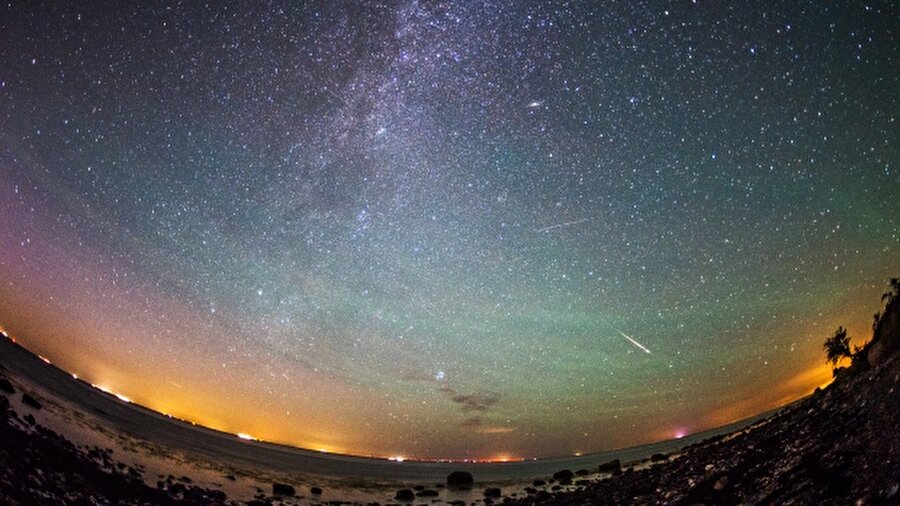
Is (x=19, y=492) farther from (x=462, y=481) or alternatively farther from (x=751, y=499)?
(x=462, y=481)

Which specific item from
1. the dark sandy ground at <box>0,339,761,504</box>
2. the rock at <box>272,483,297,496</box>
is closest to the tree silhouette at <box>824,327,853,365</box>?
the dark sandy ground at <box>0,339,761,504</box>

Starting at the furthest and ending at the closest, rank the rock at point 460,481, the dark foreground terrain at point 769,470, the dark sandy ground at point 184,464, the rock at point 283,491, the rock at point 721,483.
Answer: the rock at point 460,481 → the rock at point 283,491 → the dark sandy ground at point 184,464 → the rock at point 721,483 → the dark foreground terrain at point 769,470

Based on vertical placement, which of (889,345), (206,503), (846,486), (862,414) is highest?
(889,345)

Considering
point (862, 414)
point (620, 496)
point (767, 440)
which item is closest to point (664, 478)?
point (620, 496)

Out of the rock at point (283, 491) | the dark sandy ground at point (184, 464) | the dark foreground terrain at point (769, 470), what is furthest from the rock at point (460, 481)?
the dark foreground terrain at point (769, 470)

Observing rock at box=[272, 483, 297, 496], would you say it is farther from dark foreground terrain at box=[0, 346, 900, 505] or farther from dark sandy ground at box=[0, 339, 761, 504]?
dark foreground terrain at box=[0, 346, 900, 505]

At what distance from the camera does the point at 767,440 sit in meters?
11.0

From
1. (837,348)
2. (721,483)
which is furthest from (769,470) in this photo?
(837,348)

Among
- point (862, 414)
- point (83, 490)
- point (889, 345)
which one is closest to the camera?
point (862, 414)

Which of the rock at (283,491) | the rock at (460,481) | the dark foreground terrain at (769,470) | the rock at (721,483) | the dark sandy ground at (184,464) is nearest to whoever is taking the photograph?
the dark foreground terrain at (769,470)

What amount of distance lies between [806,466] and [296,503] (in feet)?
65.3

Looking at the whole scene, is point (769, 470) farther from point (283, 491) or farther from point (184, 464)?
point (184, 464)

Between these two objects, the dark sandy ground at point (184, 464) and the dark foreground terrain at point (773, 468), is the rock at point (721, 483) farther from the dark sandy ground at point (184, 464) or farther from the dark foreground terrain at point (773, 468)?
the dark sandy ground at point (184, 464)

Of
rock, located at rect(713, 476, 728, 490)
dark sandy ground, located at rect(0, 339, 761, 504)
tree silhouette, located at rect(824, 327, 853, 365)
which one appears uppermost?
tree silhouette, located at rect(824, 327, 853, 365)
